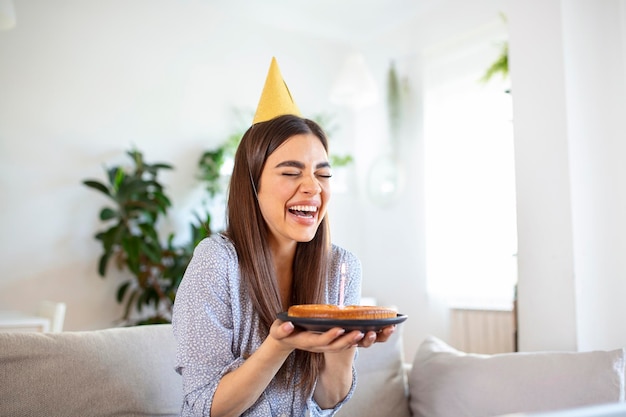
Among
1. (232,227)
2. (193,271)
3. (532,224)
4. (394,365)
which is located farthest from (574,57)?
(193,271)

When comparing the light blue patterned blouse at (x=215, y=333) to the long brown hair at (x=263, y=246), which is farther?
the long brown hair at (x=263, y=246)

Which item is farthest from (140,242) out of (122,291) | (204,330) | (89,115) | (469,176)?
(204,330)

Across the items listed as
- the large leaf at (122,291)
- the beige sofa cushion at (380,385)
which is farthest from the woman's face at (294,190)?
the large leaf at (122,291)

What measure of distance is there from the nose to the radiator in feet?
8.05

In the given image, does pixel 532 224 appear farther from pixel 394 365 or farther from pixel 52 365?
pixel 52 365

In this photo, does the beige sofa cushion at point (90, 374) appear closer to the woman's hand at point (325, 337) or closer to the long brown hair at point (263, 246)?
the long brown hair at point (263, 246)

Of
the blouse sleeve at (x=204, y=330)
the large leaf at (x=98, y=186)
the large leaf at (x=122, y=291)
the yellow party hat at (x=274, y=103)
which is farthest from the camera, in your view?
the large leaf at (x=122, y=291)

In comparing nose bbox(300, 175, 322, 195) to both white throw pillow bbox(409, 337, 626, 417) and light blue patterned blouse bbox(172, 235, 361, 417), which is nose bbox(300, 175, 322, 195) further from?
white throw pillow bbox(409, 337, 626, 417)

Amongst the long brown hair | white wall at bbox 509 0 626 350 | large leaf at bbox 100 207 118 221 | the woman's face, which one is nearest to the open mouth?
the woman's face

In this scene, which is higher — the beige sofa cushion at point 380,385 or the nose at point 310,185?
the nose at point 310,185

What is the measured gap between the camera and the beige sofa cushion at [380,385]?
1.77 meters

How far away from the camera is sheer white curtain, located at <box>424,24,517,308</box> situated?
369 centimetres

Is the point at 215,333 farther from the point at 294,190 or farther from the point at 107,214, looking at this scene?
the point at 107,214

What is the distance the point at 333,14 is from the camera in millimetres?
4484
